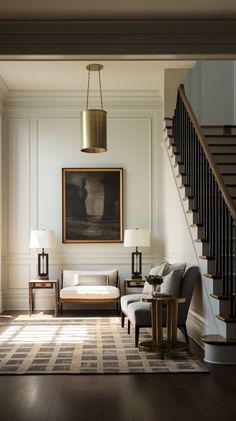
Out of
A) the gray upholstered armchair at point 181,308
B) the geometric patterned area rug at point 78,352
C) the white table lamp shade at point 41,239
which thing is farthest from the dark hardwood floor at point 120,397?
the white table lamp shade at point 41,239

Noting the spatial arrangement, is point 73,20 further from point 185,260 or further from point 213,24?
point 185,260

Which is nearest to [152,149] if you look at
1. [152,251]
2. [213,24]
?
[152,251]

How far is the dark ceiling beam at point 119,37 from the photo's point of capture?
4.80 m

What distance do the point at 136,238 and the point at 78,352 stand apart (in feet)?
10.8

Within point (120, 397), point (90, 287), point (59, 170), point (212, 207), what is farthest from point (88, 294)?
point (120, 397)

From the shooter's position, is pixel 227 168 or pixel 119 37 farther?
pixel 227 168

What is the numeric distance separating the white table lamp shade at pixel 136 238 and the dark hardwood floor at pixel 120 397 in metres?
3.99

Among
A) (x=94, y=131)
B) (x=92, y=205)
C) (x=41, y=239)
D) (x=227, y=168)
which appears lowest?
(x=41, y=239)

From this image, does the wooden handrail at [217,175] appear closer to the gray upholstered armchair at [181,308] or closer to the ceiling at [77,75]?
the gray upholstered armchair at [181,308]

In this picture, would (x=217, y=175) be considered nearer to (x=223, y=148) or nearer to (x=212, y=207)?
(x=212, y=207)

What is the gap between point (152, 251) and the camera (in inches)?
388

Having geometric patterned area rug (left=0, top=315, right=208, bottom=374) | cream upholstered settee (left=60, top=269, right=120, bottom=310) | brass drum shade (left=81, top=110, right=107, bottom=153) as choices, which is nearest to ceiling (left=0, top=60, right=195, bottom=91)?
brass drum shade (left=81, top=110, right=107, bottom=153)

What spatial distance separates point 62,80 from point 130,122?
145 cm

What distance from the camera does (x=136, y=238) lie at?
9.13m
